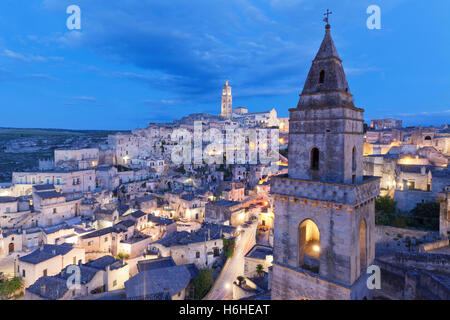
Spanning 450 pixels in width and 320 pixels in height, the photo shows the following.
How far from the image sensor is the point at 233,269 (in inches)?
1036

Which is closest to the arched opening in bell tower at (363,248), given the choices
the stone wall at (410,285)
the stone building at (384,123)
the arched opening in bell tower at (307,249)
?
the arched opening in bell tower at (307,249)

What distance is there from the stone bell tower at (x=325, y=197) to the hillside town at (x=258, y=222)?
0.13 feet

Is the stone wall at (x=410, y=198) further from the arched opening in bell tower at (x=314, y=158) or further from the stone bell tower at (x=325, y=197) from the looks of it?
the arched opening in bell tower at (x=314, y=158)

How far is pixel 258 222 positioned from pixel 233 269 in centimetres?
1298

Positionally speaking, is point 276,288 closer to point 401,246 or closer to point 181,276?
point 181,276

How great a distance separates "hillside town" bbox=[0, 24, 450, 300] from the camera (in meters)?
9.11

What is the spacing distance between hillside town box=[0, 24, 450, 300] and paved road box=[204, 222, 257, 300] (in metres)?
0.17

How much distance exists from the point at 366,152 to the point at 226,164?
116ft

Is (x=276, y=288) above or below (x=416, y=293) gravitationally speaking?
above

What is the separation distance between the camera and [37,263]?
21.6 m

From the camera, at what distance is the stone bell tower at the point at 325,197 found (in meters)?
8.68

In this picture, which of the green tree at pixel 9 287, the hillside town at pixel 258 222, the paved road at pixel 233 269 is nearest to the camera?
the hillside town at pixel 258 222
